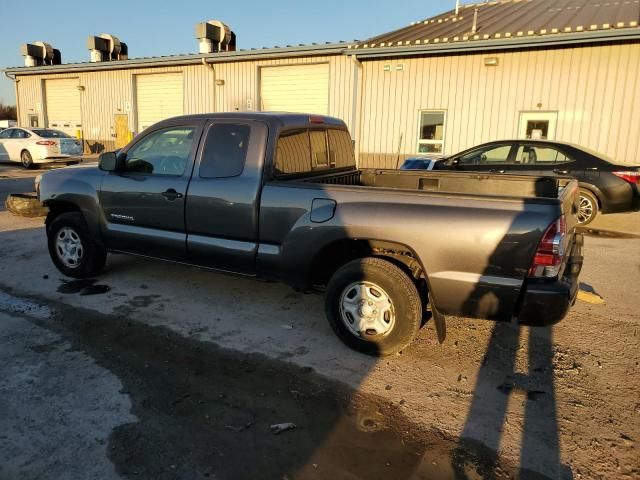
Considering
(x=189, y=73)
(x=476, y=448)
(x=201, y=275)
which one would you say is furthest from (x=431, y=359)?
(x=189, y=73)

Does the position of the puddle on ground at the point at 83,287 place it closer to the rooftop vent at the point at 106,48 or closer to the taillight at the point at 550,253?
the taillight at the point at 550,253

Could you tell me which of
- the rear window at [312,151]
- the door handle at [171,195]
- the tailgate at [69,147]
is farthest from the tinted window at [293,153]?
the tailgate at [69,147]

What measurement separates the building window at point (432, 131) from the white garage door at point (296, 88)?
3.88 meters

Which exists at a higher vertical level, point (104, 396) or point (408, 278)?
point (408, 278)

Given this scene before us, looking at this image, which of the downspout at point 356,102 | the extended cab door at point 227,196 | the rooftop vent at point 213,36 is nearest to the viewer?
the extended cab door at point 227,196

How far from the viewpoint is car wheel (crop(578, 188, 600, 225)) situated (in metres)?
9.01

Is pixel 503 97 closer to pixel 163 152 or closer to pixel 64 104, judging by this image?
pixel 163 152

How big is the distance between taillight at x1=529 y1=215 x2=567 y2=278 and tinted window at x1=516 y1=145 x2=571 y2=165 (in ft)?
22.8

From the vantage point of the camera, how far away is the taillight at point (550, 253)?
304 centimetres

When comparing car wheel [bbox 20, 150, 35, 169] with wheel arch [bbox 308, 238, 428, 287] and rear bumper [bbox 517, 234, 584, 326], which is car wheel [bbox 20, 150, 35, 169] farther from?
rear bumper [bbox 517, 234, 584, 326]

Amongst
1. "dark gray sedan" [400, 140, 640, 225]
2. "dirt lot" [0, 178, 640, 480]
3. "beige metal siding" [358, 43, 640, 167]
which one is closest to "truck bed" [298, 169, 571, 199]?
"dirt lot" [0, 178, 640, 480]

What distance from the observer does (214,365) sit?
3555 millimetres

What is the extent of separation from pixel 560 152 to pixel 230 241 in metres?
7.59

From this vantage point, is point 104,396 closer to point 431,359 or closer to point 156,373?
point 156,373
